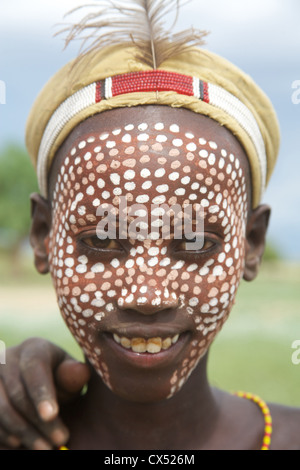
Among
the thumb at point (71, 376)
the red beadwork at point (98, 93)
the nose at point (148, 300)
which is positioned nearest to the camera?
the nose at point (148, 300)

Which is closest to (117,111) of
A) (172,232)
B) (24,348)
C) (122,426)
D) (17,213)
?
(172,232)

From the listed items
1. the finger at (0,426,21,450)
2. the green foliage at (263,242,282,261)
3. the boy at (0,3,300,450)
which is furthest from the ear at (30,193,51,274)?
the green foliage at (263,242,282,261)

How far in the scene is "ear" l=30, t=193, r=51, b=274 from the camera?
91.7 inches

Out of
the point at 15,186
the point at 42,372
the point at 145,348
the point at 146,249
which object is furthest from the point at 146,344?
the point at 15,186

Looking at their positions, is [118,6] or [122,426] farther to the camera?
[122,426]

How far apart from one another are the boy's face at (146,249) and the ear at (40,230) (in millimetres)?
242

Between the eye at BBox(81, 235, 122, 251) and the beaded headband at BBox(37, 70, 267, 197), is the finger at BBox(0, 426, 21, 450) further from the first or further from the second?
the beaded headband at BBox(37, 70, 267, 197)

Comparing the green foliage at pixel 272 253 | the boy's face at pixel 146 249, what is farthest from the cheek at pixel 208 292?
the green foliage at pixel 272 253

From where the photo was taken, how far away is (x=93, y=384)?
A: 2344mm

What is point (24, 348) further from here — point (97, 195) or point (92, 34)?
point (92, 34)

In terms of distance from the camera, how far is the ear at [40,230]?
233 cm

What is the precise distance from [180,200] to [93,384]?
89cm

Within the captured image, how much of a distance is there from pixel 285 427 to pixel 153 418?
57 centimetres

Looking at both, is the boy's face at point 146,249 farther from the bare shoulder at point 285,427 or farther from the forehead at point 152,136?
the bare shoulder at point 285,427
